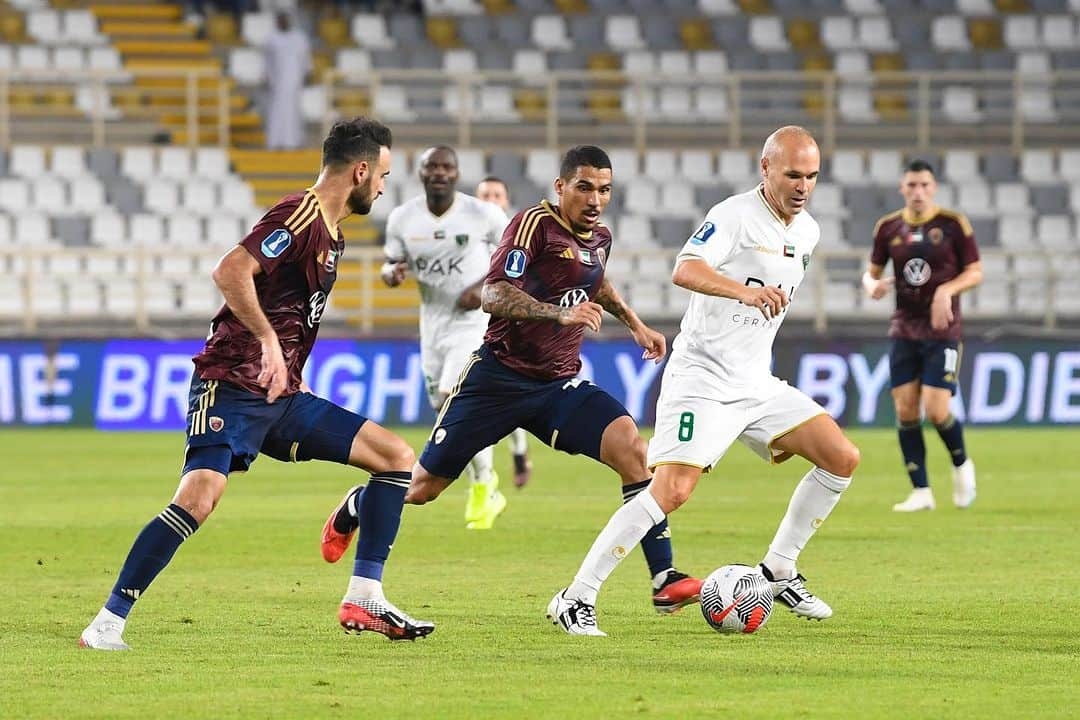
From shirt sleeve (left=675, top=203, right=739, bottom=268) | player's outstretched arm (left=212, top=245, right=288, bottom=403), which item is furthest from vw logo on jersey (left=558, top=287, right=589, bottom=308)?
player's outstretched arm (left=212, top=245, right=288, bottom=403)

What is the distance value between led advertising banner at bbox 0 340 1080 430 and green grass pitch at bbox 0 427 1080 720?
7.25m

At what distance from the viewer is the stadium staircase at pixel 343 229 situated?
82.4 ft

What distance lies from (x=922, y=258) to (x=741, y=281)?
6.18 m

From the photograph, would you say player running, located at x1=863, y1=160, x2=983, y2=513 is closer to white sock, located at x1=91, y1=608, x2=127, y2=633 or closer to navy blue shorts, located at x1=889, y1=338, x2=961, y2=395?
navy blue shorts, located at x1=889, y1=338, x2=961, y2=395

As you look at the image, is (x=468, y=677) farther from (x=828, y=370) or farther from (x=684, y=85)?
(x=684, y=85)

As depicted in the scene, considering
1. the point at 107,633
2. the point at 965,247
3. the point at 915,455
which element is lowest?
the point at 915,455

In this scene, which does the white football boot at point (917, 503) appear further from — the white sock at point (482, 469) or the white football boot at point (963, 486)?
the white sock at point (482, 469)

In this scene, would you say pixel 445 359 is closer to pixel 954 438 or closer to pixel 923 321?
pixel 923 321

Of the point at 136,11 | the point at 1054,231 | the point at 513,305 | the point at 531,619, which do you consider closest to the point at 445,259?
the point at 513,305

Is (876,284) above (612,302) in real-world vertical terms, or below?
below

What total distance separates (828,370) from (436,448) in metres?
14.7

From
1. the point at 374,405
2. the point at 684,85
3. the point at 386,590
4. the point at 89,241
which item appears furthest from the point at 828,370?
the point at 386,590

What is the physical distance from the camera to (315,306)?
775 centimetres

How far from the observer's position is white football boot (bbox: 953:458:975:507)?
46.5 ft
